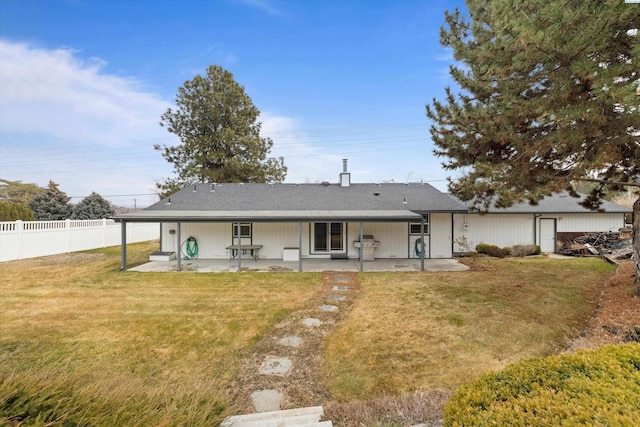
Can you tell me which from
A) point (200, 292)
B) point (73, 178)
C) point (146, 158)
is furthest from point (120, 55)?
point (73, 178)

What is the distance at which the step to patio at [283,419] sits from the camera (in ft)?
7.83

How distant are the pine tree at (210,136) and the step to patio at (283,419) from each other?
62.9ft

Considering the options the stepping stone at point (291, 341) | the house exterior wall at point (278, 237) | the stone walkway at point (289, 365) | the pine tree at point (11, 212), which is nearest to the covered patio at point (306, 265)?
the house exterior wall at point (278, 237)

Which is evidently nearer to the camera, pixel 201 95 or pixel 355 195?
pixel 355 195

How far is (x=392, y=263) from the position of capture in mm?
11523

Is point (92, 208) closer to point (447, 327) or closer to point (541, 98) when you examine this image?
point (447, 327)

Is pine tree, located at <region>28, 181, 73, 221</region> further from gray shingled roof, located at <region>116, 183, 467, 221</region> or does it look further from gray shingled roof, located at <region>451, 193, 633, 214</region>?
gray shingled roof, located at <region>451, 193, 633, 214</region>

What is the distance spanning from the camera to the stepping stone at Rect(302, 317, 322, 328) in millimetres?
5574

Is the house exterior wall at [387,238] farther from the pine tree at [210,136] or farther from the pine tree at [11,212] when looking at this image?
the pine tree at [11,212]

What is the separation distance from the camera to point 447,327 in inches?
209

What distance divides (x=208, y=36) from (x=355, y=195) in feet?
32.2

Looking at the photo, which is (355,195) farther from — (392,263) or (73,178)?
(73,178)

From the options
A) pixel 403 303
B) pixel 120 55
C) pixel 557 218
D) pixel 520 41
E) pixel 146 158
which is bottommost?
pixel 403 303

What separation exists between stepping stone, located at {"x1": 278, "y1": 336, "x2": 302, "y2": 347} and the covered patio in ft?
17.5
